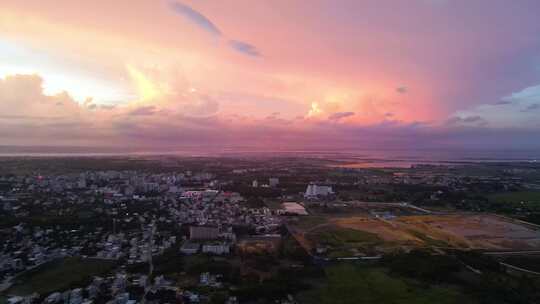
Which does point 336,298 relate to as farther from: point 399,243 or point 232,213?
point 232,213

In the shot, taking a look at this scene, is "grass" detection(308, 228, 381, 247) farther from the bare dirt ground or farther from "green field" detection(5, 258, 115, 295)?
"green field" detection(5, 258, 115, 295)

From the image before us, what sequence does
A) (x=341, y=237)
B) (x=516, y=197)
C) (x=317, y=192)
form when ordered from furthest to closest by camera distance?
(x=516, y=197), (x=317, y=192), (x=341, y=237)

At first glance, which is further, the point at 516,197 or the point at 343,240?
the point at 516,197

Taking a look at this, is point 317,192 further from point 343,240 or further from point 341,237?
point 343,240

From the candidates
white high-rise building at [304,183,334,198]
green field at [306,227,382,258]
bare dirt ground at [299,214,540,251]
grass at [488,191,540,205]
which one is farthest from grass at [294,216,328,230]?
grass at [488,191,540,205]

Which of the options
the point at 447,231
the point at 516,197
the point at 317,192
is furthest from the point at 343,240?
the point at 516,197
